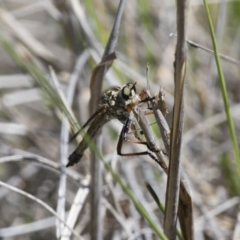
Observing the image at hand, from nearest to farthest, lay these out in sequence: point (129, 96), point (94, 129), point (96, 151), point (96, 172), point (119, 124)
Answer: point (96, 151)
point (129, 96)
point (94, 129)
point (96, 172)
point (119, 124)

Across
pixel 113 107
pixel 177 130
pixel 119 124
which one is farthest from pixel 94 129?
pixel 119 124

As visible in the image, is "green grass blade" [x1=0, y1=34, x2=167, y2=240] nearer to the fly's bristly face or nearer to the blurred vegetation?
the fly's bristly face

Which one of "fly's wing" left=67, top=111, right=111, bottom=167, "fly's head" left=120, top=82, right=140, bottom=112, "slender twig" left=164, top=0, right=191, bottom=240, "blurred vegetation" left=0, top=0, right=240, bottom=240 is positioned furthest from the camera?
"blurred vegetation" left=0, top=0, right=240, bottom=240

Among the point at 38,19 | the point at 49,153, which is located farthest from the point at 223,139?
the point at 38,19

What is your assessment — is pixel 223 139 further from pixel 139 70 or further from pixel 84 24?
pixel 84 24

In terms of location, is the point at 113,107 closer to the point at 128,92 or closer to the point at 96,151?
the point at 128,92

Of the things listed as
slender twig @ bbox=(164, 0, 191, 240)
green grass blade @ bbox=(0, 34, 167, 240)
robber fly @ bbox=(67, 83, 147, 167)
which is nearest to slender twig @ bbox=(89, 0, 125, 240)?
robber fly @ bbox=(67, 83, 147, 167)

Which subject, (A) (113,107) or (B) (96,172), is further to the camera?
(B) (96,172)

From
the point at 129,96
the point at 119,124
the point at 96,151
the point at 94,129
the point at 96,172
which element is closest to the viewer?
the point at 96,151
